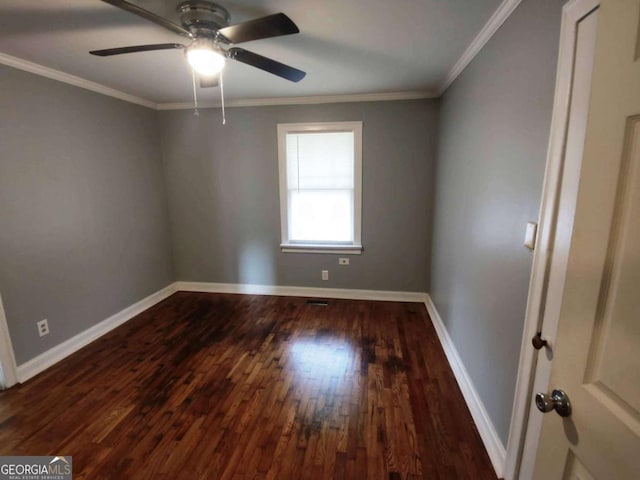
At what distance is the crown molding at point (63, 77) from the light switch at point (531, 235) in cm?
346

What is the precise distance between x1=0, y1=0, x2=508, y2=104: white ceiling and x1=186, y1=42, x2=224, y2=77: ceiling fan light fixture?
0.77 ft

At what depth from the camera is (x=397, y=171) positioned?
131 inches

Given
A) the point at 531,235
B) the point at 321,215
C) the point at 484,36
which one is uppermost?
the point at 484,36

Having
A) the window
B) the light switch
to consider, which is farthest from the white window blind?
the light switch

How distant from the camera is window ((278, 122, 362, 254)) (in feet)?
11.1

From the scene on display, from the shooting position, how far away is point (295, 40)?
1.92 metres

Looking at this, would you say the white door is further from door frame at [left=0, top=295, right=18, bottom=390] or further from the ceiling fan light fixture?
door frame at [left=0, top=295, right=18, bottom=390]

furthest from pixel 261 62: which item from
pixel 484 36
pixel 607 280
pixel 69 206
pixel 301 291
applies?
pixel 301 291

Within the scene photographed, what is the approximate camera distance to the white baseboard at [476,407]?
4.97 ft

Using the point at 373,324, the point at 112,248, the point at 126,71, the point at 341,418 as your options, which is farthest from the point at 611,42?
the point at 112,248

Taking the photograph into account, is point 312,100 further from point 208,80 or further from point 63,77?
point 63,77

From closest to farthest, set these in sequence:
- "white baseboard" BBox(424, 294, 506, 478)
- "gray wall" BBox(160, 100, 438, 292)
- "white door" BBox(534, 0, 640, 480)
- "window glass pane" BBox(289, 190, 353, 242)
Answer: "white door" BBox(534, 0, 640, 480)
"white baseboard" BBox(424, 294, 506, 478)
"gray wall" BBox(160, 100, 438, 292)
"window glass pane" BBox(289, 190, 353, 242)

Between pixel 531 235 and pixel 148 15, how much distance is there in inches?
76.2

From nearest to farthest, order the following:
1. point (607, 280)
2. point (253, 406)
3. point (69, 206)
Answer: point (607, 280) < point (253, 406) < point (69, 206)
